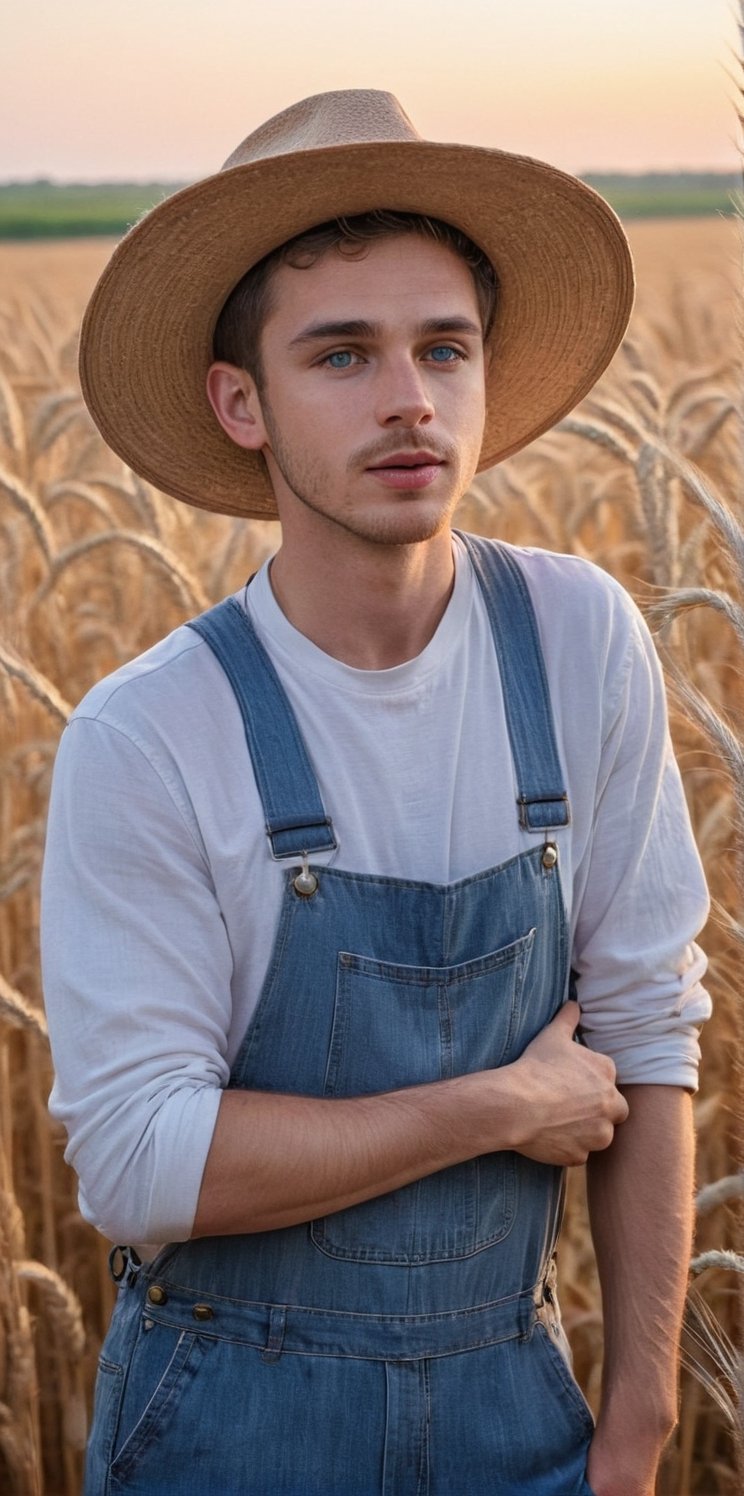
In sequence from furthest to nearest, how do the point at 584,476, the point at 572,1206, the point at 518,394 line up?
the point at 584,476 → the point at 572,1206 → the point at 518,394

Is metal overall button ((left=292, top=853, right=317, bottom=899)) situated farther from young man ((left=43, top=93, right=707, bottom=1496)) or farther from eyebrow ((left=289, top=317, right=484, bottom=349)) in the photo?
eyebrow ((left=289, top=317, right=484, bottom=349))

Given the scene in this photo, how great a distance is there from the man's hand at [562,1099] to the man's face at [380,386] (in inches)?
24.7

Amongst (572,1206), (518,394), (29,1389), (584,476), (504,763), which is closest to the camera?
(504,763)

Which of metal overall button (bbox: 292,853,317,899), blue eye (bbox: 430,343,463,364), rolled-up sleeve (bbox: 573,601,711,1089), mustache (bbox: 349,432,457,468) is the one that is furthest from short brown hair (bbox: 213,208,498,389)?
metal overall button (bbox: 292,853,317,899)

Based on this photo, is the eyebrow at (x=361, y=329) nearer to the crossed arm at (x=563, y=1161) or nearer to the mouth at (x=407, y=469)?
the mouth at (x=407, y=469)

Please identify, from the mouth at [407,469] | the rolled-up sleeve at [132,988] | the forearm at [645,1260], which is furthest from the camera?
the forearm at [645,1260]

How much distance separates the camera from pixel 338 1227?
173 cm

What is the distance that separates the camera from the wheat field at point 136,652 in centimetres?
227

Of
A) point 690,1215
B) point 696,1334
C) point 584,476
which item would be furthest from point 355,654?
point 584,476

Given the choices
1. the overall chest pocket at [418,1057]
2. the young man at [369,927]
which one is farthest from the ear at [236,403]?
the overall chest pocket at [418,1057]

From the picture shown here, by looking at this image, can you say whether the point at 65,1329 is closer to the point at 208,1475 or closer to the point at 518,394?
the point at 208,1475

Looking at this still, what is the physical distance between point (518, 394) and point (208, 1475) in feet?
4.95

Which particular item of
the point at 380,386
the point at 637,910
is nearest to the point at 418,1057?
the point at 637,910

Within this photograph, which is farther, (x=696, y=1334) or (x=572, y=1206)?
(x=572, y=1206)
